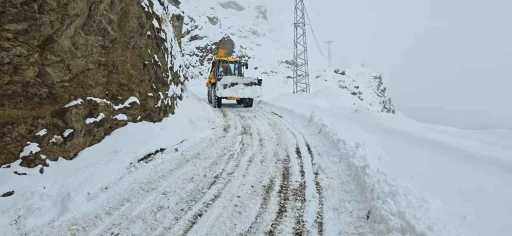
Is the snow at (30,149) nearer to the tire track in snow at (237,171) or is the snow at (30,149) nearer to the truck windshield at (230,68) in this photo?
the tire track in snow at (237,171)

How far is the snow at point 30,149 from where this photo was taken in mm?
5463

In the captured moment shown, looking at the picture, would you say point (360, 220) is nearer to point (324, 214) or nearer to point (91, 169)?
point (324, 214)

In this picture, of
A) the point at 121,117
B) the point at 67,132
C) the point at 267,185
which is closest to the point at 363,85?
the point at 121,117

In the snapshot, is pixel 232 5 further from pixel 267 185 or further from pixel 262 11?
pixel 267 185

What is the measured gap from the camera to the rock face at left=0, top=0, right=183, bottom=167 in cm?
533

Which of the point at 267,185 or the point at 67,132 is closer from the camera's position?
the point at 267,185

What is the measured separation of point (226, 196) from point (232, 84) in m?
11.5

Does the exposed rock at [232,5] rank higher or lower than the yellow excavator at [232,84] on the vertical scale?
higher

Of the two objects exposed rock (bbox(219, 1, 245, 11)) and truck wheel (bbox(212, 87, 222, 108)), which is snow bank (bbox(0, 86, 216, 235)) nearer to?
truck wheel (bbox(212, 87, 222, 108))

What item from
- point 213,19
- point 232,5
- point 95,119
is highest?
point 232,5

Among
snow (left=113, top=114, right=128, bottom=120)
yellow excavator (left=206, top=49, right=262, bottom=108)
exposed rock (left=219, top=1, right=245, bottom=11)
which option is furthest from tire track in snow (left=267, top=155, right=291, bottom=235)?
exposed rock (left=219, top=1, right=245, bottom=11)

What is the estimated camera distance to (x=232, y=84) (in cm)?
1619

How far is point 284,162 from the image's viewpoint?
688 centimetres

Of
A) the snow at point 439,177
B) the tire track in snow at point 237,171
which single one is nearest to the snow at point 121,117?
the tire track in snow at point 237,171
